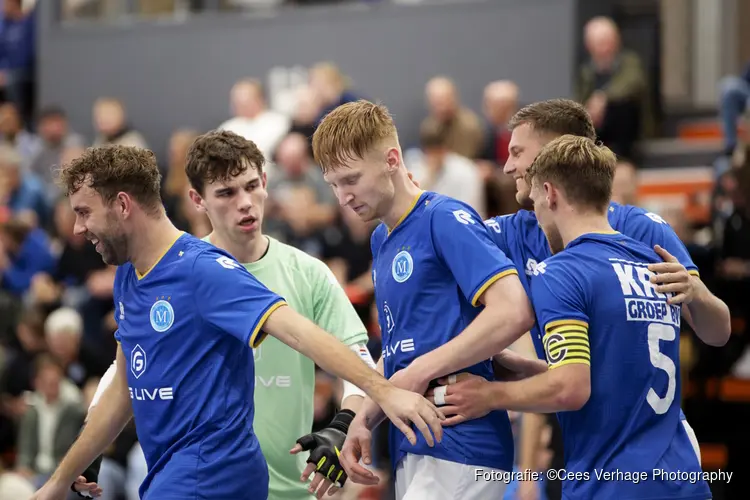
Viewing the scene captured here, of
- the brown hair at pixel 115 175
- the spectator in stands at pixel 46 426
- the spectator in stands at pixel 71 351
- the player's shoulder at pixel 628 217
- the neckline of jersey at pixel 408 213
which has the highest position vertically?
the brown hair at pixel 115 175

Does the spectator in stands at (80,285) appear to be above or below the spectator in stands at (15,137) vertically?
below

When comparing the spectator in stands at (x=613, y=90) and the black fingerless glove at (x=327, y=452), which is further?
the spectator in stands at (x=613, y=90)

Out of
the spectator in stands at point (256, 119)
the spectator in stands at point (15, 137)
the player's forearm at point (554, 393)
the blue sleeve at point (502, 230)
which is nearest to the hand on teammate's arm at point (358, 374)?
the player's forearm at point (554, 393)

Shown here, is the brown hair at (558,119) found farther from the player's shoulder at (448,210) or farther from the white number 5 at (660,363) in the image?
the white number 5 at (660,363)

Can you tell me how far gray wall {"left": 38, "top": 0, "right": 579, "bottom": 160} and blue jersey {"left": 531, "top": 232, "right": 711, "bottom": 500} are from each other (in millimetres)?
9679

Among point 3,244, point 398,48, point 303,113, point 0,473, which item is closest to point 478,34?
point 398,48

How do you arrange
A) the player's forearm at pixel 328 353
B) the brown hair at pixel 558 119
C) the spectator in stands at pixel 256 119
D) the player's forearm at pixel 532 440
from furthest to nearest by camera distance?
1. the spectator in stands at pixel 256 119
2. the player's forearm at pixel 532 440
3. the brown hair at pixel 558 119
4. the player's forearm at pixel 328 353

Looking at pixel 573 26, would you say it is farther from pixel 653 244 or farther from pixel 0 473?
pixel 653 244

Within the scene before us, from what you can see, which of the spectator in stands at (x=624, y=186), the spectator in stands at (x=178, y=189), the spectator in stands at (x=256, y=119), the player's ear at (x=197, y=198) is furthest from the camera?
the spectator in stands at (x=256, y=119)

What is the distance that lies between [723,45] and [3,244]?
31.2 ft

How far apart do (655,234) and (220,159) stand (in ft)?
7.10

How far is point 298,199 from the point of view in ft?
41.2

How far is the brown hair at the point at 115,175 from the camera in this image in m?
5.07

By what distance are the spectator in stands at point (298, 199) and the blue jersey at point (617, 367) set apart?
7.60 m
